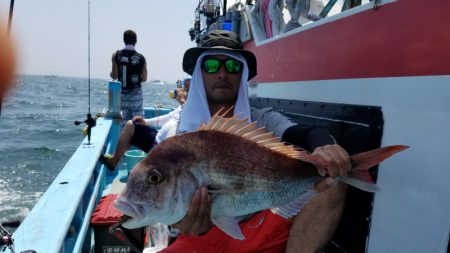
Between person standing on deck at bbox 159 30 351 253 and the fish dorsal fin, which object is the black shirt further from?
the fish dorsal fin

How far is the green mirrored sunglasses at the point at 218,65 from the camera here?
2434 mm

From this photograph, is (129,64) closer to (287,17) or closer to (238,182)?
(287,17)

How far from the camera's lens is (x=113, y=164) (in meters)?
4.39

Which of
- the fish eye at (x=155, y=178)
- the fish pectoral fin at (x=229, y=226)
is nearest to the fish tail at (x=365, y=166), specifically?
the fish pectoral fin at (x=229, y=226)

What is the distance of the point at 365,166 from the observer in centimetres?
150

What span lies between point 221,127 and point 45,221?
4.54 ft

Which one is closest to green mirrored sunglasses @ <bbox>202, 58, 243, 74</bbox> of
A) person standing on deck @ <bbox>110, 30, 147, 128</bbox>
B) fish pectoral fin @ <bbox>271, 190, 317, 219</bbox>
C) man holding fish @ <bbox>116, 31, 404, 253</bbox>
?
man holding fish @ <bbox>116, 31, 404, 253</bbox>

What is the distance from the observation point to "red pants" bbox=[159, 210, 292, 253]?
2.05 meters

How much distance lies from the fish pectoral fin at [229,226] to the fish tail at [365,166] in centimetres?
50

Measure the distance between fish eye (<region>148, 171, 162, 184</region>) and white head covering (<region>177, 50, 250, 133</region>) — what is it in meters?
0.86

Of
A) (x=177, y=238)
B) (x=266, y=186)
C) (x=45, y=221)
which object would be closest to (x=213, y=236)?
(x=177, y=238)

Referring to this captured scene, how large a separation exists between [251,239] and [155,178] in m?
0.86

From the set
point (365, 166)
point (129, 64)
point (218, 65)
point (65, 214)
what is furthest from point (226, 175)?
point (129, 64)

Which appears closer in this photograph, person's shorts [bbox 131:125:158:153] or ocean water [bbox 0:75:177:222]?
person's shorts [bbox 131:125:158:153]
